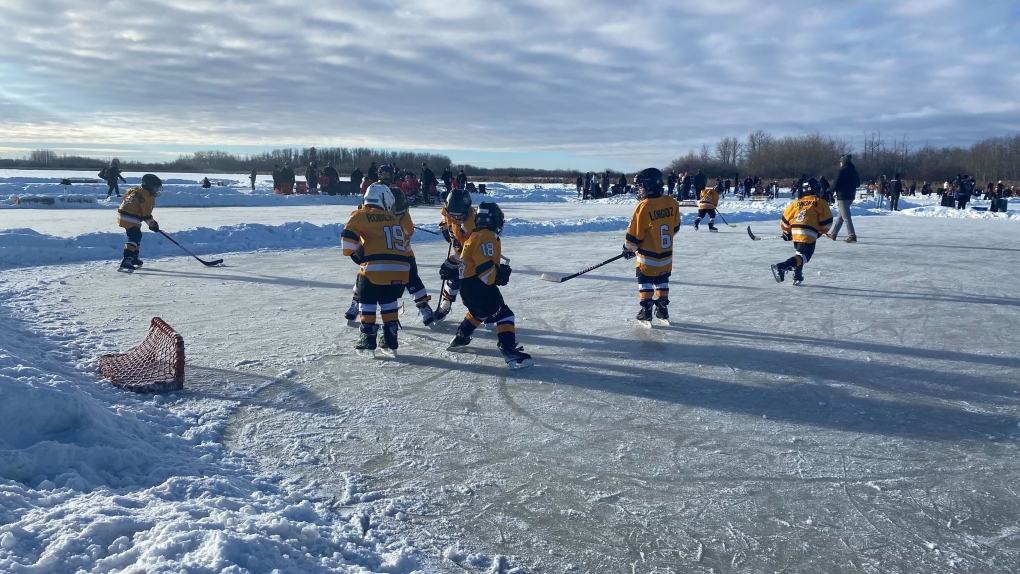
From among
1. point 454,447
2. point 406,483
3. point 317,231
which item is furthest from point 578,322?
point 317,231

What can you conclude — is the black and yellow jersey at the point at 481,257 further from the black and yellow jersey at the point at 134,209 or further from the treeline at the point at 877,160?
the treeline at the point at 877,160

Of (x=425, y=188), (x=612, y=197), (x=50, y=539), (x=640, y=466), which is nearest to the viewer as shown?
(x=50, y=539)

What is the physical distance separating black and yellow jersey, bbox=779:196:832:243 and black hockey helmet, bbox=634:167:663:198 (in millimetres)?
2993

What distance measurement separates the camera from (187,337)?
5828 mm

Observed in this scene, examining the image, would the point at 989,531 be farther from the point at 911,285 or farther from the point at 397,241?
the point at 911,285

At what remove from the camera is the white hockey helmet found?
17.5 ft

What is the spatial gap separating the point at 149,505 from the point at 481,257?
Answer: 10.0ft

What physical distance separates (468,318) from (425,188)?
22507mm

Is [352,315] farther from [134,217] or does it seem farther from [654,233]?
[134,217]

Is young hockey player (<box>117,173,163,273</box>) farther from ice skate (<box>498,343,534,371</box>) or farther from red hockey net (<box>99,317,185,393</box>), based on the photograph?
ice skate (<box>498,343,534,371</box>)

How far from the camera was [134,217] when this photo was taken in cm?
965

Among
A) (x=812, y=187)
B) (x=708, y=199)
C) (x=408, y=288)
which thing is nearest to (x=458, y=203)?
(x=408, y=288)

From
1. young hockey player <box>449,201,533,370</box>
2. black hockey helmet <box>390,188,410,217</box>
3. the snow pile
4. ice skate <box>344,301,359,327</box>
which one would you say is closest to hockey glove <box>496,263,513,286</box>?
young hockey player <box>449,201,533,370</box>

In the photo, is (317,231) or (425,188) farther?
(425,188)
